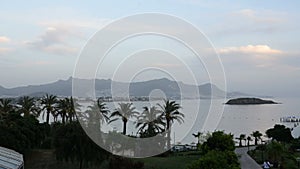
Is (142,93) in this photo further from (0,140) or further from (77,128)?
(0,140)

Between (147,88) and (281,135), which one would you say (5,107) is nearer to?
(147,88)

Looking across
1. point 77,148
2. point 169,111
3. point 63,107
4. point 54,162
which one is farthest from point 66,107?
point 77,148

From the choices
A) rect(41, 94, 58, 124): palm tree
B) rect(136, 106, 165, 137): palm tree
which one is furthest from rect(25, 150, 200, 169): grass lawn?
rect(41, 94, 58, 124): palm tree

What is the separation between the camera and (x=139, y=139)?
34.8 m

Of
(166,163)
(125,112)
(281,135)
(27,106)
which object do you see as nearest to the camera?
(166,163)

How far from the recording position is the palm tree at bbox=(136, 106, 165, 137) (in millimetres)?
36991

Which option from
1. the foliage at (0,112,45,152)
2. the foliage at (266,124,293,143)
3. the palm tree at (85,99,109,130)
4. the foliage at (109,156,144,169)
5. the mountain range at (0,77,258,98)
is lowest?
the foliage at (109,156,144,169)

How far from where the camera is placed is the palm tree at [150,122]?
37.0m

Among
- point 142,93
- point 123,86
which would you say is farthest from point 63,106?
point 123,86

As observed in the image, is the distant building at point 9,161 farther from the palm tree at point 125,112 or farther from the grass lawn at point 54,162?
the palm tree at point 125,112

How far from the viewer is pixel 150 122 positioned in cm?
3694

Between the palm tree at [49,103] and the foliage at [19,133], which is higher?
the palm tree at [49,103]

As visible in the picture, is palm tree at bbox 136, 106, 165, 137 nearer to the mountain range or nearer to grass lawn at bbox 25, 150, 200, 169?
the mountain range

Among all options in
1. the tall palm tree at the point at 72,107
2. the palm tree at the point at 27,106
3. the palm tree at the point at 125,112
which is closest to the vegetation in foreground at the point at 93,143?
the palm tree at the point at 125,112
